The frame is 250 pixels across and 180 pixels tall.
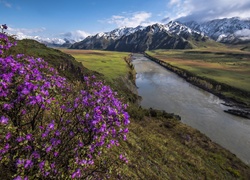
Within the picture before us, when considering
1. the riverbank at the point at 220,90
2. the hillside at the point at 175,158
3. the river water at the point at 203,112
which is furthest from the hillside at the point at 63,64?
the riverbank at the point at 220,90

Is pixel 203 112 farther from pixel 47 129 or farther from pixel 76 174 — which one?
pixel 47 129

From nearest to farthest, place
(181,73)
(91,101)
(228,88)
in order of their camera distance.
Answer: (91,101) → (228,88) → (181,73)

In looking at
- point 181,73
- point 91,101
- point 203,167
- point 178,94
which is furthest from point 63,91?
point 181,73

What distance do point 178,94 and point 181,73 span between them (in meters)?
37.0

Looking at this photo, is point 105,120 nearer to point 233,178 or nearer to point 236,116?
point 233,178

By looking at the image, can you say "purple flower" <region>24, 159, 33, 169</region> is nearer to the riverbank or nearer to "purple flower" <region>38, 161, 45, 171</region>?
"purple flower" <region>38, 161, 45, 171</region>

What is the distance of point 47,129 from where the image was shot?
6520 mm

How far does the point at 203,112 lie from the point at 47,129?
153 feet

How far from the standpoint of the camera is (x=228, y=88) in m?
68.2

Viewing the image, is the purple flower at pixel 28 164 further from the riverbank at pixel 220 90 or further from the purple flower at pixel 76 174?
the riverbank at pixel 220 90

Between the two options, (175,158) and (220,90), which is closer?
(175,158)

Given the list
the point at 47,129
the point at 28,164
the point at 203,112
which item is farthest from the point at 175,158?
the point at 203,112

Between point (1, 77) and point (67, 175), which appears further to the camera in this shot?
point (67, 175)

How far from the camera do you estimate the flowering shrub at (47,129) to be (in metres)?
5.72
